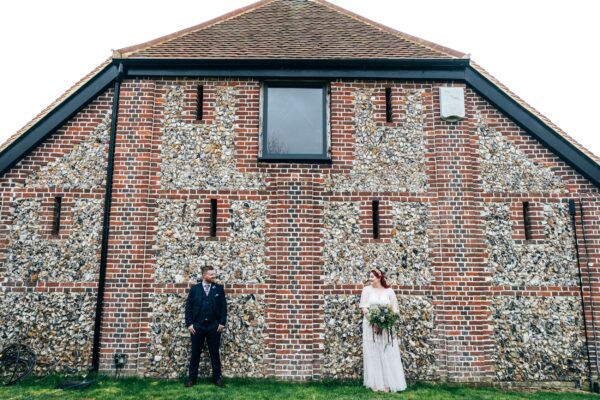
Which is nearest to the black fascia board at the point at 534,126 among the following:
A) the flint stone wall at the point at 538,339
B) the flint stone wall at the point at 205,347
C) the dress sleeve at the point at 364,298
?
the flint stone wall at the point at 538,339

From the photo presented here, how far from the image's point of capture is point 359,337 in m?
7.04

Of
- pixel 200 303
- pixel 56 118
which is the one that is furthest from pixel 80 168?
pixel 200 303

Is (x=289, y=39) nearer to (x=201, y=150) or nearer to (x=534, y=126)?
(x=201, y=150)

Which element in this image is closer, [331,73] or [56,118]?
[56,118]

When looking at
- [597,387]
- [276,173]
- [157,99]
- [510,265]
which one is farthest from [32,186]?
[597,387]

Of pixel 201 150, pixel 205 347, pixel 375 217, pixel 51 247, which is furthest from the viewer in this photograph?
pixel 201 150

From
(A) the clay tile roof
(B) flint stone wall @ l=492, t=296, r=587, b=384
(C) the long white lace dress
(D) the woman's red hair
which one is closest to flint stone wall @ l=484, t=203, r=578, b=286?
(B) flint stone wall @ l=492, t=296, r=587, b=384

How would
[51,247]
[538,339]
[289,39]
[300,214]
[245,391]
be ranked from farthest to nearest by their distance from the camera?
[289,39] → [300,214] → [51,247] → [538,339] → [245,391]

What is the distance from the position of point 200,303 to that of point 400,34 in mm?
6897

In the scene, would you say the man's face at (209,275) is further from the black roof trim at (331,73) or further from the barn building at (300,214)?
the black roof trim at (331,73)

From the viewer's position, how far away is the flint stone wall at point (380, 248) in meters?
7.28

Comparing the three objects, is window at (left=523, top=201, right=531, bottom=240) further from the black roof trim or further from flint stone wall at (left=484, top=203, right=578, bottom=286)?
the black roof trim

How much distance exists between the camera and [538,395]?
21.6 feet

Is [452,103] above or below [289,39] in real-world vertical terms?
below
